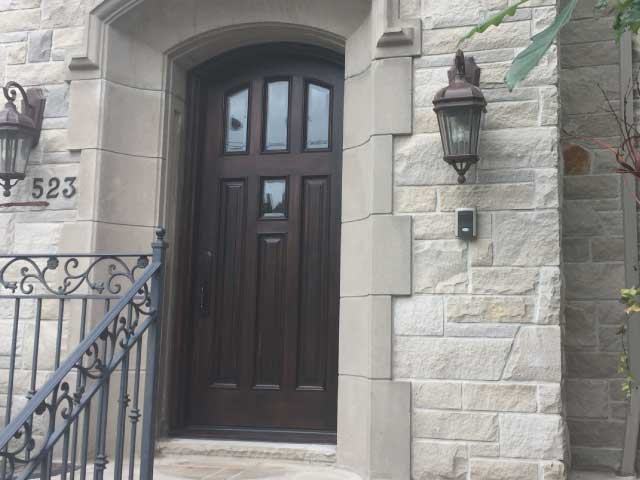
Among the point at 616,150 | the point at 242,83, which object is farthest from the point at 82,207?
the point at 616,150

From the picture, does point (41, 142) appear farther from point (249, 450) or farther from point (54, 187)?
point (249, 450)

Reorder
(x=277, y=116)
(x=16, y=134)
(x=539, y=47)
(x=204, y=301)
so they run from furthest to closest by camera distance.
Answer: (x=277, y=116) → (x=204, y=301) → (x=16, y=134) → (x=539, y=47)

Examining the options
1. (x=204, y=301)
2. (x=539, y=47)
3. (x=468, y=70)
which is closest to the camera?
(x=539, y=47)

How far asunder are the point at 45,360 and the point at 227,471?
1.38 metres

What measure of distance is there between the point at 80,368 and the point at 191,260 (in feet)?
6.56

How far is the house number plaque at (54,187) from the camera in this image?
4.49 metres

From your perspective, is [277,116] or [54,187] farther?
[277,116]

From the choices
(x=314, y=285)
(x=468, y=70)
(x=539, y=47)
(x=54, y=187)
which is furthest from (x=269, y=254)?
(x=539, y=47)

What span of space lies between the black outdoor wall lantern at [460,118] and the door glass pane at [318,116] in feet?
3.64

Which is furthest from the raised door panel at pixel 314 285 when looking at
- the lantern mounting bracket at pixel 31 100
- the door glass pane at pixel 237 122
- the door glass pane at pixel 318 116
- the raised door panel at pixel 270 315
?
the lantern mounting bracket at pixel 31 100

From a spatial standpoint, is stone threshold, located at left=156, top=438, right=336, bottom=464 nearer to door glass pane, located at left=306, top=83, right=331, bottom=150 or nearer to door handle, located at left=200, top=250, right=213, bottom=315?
door handle, located at left=200, top=250, right=213, bottom=315

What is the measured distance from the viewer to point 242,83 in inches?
192

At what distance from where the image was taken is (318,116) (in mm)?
4707

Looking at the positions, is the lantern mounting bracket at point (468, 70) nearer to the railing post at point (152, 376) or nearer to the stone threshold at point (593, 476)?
the railing post at point (152, 376)
